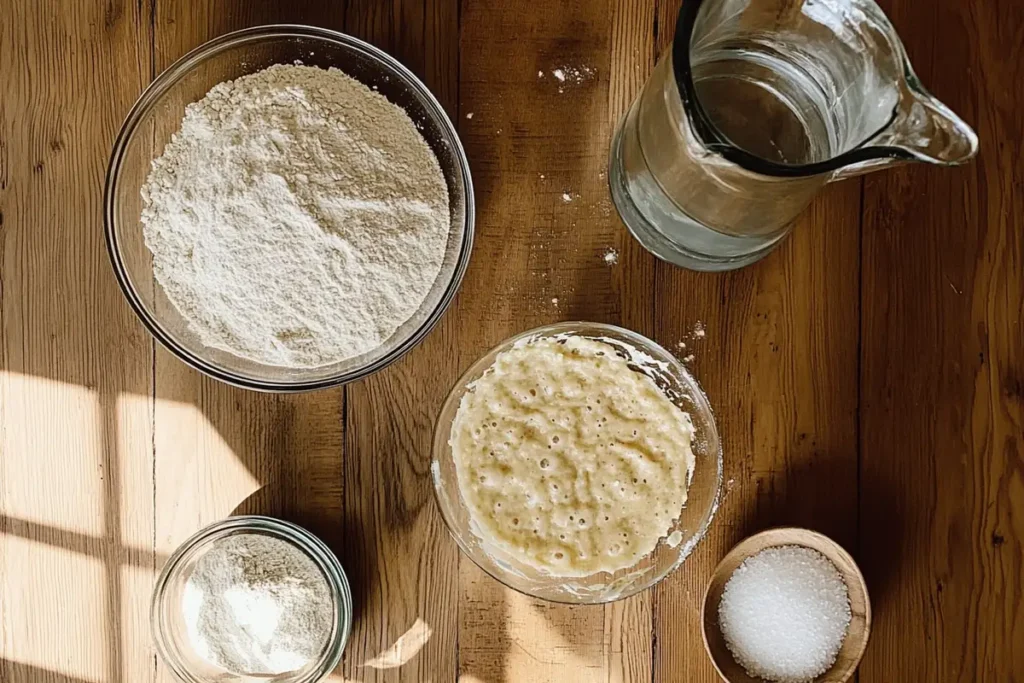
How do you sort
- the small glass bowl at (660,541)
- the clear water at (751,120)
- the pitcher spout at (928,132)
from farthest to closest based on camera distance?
the small glass bowl at (660,541) → the clear water at (751,120) → the pitcher spout at (928,132)

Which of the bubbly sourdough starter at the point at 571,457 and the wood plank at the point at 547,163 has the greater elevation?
the wood plank at the point at 547,163

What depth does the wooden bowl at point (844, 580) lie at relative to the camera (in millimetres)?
961

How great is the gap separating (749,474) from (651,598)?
0.60 feet

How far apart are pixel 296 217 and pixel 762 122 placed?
471mm

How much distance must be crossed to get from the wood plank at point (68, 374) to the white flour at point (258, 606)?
0.11 meters

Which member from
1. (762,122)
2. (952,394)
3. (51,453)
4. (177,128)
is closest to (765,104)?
(762,122)

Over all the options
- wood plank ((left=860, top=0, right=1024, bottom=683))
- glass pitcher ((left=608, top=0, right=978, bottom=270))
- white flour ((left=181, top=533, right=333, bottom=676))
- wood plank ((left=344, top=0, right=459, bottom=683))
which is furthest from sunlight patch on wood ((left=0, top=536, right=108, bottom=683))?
wood plank ((left=860, top=0, right=1024, bottom=683))

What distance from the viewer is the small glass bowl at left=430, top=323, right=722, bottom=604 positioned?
0.95 metres

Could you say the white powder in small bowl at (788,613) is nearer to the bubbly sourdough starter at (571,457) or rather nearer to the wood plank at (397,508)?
the bubbly sourdough starter at (571,457)

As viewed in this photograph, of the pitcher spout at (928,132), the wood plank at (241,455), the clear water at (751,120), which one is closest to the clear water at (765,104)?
the clear water at (751,120)

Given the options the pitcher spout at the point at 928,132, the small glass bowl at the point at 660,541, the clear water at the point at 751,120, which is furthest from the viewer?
the small glass bowl at the point at 660,541

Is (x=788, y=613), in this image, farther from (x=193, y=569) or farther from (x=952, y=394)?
(x=193, y=569)

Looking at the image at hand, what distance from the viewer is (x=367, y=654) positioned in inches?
40.3

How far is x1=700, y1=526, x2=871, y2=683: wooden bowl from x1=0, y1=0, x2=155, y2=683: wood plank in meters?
0.65
